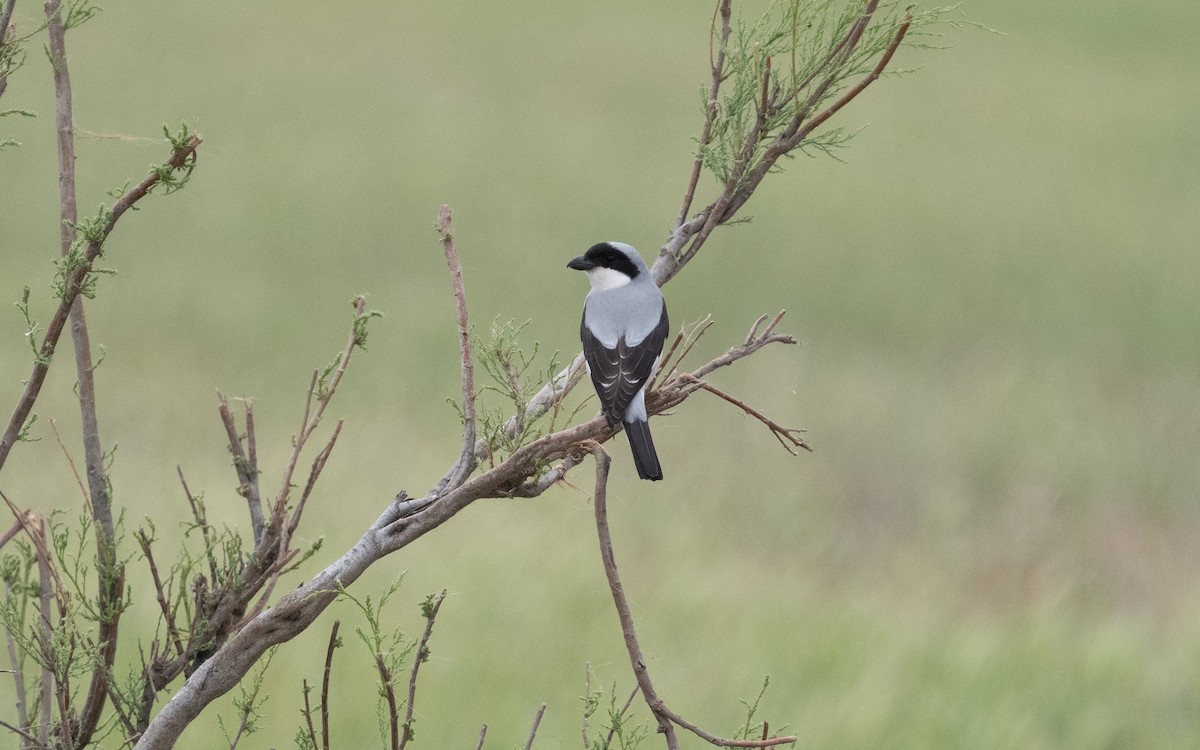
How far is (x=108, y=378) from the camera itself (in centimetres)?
1048

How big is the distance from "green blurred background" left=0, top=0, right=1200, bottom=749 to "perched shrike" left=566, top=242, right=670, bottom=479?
2.72 ft

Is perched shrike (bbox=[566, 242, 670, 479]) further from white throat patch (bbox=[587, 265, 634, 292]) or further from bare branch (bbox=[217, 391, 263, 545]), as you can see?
bare branch (bbox=[217, 391, 263, 545])

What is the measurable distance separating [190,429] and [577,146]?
1005cm

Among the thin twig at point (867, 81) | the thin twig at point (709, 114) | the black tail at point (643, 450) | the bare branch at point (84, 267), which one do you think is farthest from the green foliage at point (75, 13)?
the black tail at point (643, 450)

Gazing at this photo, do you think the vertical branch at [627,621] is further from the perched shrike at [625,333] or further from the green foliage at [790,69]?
the perched shrike at [625,333]

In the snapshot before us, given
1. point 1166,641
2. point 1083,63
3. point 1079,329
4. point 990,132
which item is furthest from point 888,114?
point 1166,641

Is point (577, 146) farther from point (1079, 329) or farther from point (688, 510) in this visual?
point (688, 510)

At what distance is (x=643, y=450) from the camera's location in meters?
3.07

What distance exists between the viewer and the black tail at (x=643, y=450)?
2.97 meters

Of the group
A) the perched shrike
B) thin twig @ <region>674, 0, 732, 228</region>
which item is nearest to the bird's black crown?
the perched shrike

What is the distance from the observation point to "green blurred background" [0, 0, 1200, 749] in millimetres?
6027

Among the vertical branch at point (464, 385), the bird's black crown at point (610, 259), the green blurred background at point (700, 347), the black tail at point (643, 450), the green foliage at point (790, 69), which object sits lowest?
the vertical branch at point (464, 385)

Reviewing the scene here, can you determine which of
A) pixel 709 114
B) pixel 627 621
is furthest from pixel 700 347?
pixel 627 621

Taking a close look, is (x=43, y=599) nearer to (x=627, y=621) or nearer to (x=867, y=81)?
(x=627, y=621)
